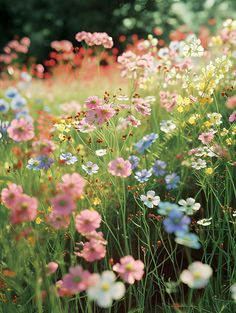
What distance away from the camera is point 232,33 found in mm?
2875

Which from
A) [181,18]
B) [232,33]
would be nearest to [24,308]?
[232,33]

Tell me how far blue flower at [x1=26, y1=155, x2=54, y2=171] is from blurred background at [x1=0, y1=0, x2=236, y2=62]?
7.79 metres

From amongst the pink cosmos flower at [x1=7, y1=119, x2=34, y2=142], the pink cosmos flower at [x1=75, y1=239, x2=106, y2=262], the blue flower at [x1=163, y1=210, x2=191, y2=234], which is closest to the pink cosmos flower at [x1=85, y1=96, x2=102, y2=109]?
the pink cosmos flower at [x1=7, y1=119, x2=34, y2=142]

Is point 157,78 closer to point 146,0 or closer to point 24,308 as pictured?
point 146,0

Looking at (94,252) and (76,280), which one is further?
(94,252)

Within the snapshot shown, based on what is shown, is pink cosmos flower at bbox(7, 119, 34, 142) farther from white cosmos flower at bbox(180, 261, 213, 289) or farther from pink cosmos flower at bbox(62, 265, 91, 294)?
white cosmos flower at bbox(180, 261, 213, 289)

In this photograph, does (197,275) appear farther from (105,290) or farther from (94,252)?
(94,252)

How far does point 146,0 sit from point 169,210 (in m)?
2.74

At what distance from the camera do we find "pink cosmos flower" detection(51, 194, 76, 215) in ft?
3.97

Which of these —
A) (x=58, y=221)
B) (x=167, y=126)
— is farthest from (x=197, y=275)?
(x=167, y=126)

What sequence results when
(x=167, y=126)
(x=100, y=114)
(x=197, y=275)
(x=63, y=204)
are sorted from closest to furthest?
(x=197, y=275), (x=63, y=204), (x=100, y=114), (x=167, y=126)

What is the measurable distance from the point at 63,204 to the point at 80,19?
382 inches

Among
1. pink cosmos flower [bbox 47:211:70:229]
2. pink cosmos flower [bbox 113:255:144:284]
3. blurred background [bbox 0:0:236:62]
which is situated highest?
blurred background [bbox 0:0:236:62]

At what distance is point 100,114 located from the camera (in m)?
1.88
